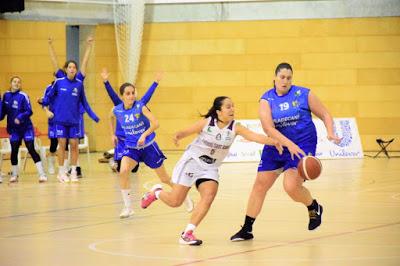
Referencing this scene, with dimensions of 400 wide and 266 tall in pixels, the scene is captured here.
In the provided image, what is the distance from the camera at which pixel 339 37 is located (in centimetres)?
2495

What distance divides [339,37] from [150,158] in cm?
1433

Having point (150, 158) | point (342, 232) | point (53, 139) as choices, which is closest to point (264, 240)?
point (342, 232)

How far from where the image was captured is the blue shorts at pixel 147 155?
11.5m

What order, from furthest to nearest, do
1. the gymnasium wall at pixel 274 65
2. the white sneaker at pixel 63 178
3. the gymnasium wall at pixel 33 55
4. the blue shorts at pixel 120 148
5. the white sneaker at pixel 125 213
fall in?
the gymnasium wall at pixel 274 65 < the gymnasium wall at pixel 33 55 < the white sneaker at pixel 63 178 < the blue shorts at pixel 120 148 < the white sneaker at pixel 125 213

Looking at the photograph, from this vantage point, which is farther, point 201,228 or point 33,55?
point 33,55

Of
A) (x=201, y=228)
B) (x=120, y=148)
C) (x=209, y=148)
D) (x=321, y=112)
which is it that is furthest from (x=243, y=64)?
(x=209, y=148)

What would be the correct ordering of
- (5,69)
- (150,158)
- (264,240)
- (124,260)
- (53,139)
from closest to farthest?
(124,260) → (264,240) → (150,158) → (53,139) → (5,69)

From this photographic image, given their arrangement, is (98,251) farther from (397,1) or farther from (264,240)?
(397,1)

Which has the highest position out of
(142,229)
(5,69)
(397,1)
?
(397,1)

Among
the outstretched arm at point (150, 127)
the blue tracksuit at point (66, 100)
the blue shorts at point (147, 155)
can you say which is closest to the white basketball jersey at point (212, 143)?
the outstretched arm at point (150, 127)

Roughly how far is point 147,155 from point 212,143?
2628mm

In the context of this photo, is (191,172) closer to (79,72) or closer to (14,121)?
(14,121)

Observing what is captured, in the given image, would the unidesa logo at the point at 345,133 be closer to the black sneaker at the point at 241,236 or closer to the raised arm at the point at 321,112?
the raised arm at the point at 321,112

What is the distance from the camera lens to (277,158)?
9070mm
